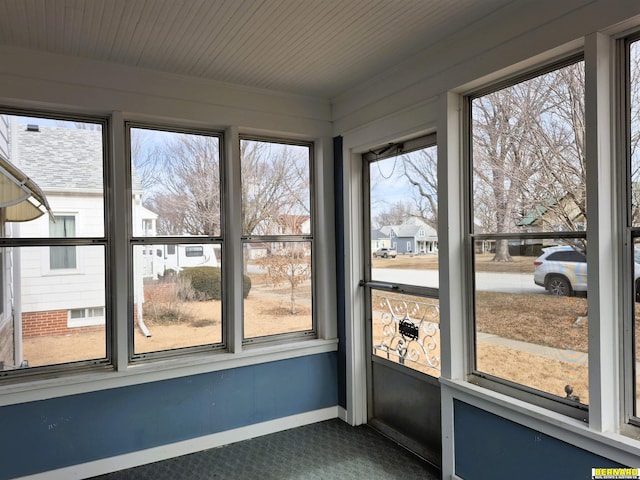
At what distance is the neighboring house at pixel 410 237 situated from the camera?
2951mm

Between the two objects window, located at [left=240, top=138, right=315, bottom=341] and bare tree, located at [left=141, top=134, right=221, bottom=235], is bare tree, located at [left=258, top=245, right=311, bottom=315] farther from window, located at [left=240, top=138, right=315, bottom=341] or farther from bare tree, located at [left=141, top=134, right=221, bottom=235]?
bare tree, located at [left=141, top=134, right=221, bottom=235]

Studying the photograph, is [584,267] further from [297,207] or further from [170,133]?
[170,133]

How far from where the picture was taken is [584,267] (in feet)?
6.62

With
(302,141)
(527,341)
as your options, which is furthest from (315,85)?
(527,341)

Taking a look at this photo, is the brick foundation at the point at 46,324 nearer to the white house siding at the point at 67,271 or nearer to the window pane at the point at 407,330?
the white house siding at the point at 67,271

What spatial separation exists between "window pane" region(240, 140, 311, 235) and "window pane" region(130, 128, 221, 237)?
0.24 meters

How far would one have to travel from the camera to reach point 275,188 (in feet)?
11.7

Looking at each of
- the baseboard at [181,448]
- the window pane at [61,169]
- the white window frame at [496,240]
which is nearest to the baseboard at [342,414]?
the baseboard at [181,448]

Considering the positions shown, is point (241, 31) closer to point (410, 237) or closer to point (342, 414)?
point (410, 237)

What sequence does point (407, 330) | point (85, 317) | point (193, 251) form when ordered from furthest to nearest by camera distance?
1. point (193, 251)
2. point (407, 330)
3. point (85, 317)

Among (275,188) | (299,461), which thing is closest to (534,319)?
(299,461)

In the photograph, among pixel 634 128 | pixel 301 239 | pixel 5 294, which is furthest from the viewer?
pixel 301 239

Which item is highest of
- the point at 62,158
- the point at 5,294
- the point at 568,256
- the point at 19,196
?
the point at 62,158

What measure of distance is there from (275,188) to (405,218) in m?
1.11
